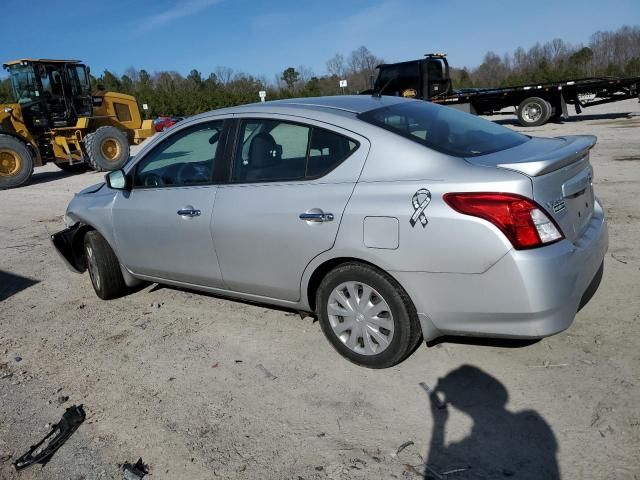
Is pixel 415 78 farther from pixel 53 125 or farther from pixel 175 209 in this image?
pixel 175 209

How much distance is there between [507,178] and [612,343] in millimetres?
1404

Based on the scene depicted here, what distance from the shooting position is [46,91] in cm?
1468

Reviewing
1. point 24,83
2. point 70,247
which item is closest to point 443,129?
Result: point 70,247

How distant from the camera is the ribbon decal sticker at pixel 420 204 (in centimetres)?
272

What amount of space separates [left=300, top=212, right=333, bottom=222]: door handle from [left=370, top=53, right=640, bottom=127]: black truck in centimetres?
1419

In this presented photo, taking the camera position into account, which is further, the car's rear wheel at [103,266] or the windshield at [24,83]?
the windshield at [24,83]

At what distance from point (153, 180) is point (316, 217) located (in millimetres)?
1715

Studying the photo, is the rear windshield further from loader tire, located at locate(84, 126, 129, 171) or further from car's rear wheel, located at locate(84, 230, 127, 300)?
loader tire, located at locate(84, 126, 129, 171)

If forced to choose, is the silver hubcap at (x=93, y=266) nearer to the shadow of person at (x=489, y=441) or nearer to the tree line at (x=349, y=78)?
the shadow of person at (x=489, y=441)

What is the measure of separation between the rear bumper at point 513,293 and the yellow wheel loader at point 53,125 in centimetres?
1370

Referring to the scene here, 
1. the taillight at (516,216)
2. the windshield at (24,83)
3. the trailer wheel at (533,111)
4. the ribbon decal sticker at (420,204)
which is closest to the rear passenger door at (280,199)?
the ribbon decal sticker at (420,204)

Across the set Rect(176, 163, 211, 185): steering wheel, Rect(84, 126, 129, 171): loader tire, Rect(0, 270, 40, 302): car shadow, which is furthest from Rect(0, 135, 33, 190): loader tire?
Rect(176, 163, 211, 185): steering wheel

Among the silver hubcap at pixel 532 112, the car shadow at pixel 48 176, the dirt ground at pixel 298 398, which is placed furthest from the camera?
the silver hubcap at pixel 532 112

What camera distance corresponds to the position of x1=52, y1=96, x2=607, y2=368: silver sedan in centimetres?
260
